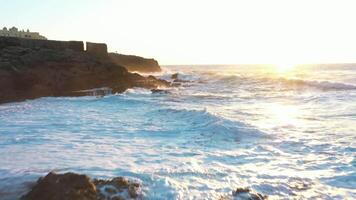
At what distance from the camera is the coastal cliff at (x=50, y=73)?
743 inches

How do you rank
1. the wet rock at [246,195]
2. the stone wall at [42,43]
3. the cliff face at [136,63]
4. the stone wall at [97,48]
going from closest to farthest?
the wet rock at [246,195] → the stone wall at [42,43] → the stone wall at [97,48] → the cliff face at [136,63]

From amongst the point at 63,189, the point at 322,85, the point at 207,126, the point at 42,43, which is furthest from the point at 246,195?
the point at 322,85

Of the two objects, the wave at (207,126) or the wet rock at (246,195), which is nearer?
the wet rock at (246,195)

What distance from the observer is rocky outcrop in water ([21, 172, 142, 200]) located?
496 centimetres

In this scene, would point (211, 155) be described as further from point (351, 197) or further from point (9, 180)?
point (9, 180)

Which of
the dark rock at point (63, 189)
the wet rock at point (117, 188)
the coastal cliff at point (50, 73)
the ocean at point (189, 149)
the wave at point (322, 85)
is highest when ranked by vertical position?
the coastal cliff at point (50, 73)

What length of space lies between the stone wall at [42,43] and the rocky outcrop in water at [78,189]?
19.5m

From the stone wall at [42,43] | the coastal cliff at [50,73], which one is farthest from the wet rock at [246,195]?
the stone wall at [42,43]

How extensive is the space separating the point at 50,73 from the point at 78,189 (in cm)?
1679

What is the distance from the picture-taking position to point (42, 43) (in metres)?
26.0

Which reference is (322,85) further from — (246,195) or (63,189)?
(63,189)

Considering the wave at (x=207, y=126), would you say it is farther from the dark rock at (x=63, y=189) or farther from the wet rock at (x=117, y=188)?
Result: the dark rock at (x=63, y=189)

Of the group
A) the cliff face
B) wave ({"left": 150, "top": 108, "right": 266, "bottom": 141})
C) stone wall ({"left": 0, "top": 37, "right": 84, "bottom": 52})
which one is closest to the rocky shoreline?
wave ({"left": 150, "top": 108, "right": 266, "bottom": 141})

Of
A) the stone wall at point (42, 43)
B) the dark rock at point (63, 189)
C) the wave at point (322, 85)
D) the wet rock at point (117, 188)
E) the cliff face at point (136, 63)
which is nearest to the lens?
the dark rock at point (63, 189)
